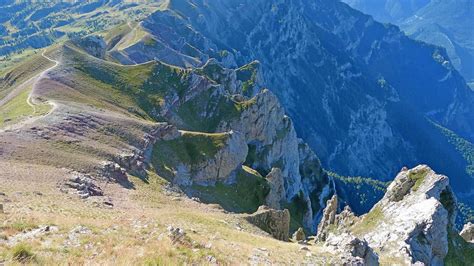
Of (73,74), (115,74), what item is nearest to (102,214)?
(73,74)

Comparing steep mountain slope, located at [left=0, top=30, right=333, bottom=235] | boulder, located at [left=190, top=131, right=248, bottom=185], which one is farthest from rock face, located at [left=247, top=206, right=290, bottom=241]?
boulder, located at [left=190, top=131, right=248, bottom=185]

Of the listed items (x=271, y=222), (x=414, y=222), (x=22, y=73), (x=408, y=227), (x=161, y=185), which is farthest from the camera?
(x=22, y=73)

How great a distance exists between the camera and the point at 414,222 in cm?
4828

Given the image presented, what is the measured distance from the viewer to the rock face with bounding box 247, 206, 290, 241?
6232 centimetres

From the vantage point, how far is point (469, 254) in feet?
181

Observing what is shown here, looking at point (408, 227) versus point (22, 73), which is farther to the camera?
point (22, 73)

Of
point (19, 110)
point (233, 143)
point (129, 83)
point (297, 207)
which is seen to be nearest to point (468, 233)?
point (233, 143)

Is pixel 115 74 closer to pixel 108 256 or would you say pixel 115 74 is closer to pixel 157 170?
pixel 157 170

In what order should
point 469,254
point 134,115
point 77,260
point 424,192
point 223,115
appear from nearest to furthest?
point 77,260 < point 469,254 < point 424,192 < point 134,115 < point 223,115

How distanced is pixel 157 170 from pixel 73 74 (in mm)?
44066

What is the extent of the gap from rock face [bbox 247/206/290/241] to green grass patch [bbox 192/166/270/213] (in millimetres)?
15091

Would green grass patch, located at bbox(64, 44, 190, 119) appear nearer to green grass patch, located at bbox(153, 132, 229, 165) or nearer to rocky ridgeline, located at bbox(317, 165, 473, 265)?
green grass patch, located at bbox(153, 132, 229, 165)

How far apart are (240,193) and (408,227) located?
50624 millimetres

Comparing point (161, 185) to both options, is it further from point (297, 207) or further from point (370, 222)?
point (297, 207)
